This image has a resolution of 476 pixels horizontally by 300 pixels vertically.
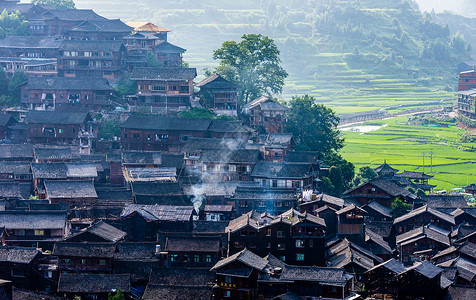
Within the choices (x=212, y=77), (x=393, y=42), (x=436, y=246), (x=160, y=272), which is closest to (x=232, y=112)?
(x=212, y=77)

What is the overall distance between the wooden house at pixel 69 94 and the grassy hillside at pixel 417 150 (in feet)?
86.8

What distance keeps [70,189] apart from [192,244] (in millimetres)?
11572

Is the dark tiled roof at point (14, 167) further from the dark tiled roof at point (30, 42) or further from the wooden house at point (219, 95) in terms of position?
the wooden house at point (219, 95)

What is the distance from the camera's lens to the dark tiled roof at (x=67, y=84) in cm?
6353

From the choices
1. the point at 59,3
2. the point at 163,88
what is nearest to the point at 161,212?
the point at 163,88

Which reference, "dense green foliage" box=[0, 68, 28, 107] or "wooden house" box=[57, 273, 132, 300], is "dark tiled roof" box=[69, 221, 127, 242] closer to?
"wooden house" box=[57, 273, 132, 300]

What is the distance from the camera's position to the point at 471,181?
234 feet

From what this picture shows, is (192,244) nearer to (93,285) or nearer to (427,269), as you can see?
(93,285)

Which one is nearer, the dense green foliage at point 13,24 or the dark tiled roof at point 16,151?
the dark tiled roof at point 16,151

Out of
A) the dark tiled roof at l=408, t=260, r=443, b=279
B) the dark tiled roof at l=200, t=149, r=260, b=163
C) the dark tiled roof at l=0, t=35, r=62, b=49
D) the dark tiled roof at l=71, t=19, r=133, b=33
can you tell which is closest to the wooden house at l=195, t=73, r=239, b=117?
the dark tiled roof at l=200, t=149, r=260, b=163

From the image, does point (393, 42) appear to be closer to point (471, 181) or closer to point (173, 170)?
point (471, 181)

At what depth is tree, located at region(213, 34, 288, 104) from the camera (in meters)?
69.1

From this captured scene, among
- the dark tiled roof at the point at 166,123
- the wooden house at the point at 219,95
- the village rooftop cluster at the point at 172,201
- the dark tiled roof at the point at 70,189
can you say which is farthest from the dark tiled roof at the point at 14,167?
the wooden house at the point at 219,95

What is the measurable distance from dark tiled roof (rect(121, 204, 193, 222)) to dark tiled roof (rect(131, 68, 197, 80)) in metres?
17.0
